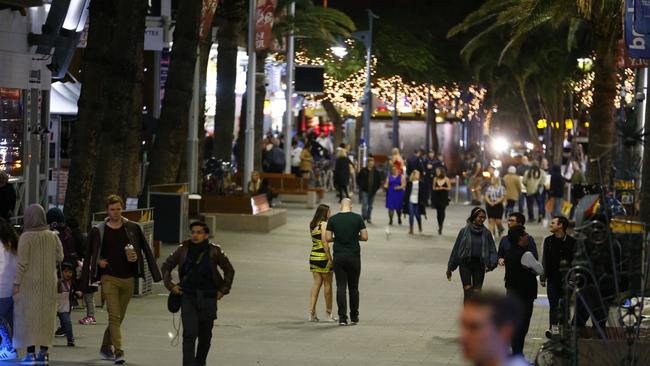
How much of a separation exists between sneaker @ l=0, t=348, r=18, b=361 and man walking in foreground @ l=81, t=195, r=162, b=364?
2.76ft

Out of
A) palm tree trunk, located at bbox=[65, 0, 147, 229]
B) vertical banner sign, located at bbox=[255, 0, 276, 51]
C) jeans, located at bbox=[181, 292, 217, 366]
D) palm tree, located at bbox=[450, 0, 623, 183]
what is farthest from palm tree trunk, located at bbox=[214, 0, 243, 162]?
jeans, located at bbox=[181, 292, 217, 366]

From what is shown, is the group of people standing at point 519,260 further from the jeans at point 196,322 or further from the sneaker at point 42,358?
the sneaker at point 42,358

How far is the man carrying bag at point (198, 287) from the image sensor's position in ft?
38.7

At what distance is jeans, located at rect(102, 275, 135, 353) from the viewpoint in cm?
1287

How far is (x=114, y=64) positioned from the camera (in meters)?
19.8

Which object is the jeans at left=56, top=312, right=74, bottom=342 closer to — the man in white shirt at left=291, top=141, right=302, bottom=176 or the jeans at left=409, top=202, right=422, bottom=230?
the jeans at left=409, top=202, right=422, bottom=230

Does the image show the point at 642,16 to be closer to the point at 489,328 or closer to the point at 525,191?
the point at 489,328

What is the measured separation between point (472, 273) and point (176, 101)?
11.1 meters

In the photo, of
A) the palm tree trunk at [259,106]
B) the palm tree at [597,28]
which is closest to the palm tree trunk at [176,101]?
the palm tree at [597,28]

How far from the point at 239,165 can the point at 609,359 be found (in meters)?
30.7

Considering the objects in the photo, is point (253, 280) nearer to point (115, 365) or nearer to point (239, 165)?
point (115, 365)

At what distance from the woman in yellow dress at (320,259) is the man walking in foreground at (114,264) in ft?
13.5

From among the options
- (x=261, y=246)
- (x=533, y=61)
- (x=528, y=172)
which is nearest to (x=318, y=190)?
(x=528, y=172)

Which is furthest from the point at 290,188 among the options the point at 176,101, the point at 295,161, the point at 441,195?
the point at 176,101
